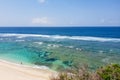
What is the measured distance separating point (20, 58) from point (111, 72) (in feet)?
55.4

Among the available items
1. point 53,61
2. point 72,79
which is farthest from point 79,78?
point 53,61

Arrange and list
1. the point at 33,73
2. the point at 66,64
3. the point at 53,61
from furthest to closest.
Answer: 1. the point at 53,61
2. the point at 66,64
3. the point at 33,73

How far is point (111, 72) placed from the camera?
9.45m

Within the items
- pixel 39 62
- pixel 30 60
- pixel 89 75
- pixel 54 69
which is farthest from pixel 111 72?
pixel 30 60

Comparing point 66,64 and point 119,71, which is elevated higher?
point 119,71

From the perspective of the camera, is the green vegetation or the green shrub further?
the green shrub

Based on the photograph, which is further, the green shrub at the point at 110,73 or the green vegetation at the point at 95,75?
the green shrub at the point at 110,73

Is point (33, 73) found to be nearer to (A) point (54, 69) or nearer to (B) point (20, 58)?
(A) point (54, 69)

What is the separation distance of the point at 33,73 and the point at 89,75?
29.0 feet

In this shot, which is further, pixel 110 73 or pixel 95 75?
pixel 110 73

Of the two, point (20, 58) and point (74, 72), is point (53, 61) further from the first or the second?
point (74, 72)

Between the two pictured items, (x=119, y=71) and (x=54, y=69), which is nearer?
(x=119, y=71)

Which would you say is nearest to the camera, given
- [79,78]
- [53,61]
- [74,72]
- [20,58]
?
[79,78]

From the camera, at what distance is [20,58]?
25.1 meters
